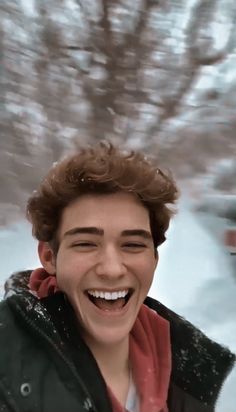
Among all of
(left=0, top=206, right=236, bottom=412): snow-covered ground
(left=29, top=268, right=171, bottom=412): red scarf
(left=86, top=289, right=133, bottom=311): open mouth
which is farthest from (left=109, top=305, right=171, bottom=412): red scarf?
(left=0, top=206, right=236, bottom=412): snow-covered ground

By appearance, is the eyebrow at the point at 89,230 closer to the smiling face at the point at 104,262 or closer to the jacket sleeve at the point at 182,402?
the smiling face at the point at 104,262

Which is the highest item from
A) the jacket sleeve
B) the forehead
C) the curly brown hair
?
the curly brown hair

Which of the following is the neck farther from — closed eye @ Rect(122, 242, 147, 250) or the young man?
closed eye @ Rect(122, 242, 147, 250)

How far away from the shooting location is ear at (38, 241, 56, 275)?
69 centimetres

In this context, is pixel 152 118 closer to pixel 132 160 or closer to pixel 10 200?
pixel 10 200

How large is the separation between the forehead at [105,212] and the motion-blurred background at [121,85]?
45.2 inches

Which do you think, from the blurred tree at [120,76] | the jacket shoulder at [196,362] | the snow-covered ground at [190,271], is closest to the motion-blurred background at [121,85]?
the blurred tree at [120,76]

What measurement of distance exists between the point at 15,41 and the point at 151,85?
0.55m

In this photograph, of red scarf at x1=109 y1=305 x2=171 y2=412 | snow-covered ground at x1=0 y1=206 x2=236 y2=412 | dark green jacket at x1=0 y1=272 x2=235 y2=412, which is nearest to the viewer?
dark green jacket at x1=0 y1=272 x2=235 y2=412

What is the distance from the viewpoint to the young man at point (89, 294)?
1.92ft

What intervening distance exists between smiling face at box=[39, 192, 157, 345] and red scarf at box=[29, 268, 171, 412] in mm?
65

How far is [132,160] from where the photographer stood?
A: 66 centimetres

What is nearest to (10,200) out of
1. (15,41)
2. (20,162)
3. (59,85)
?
(20,162)

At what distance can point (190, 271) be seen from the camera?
1.66 meters
